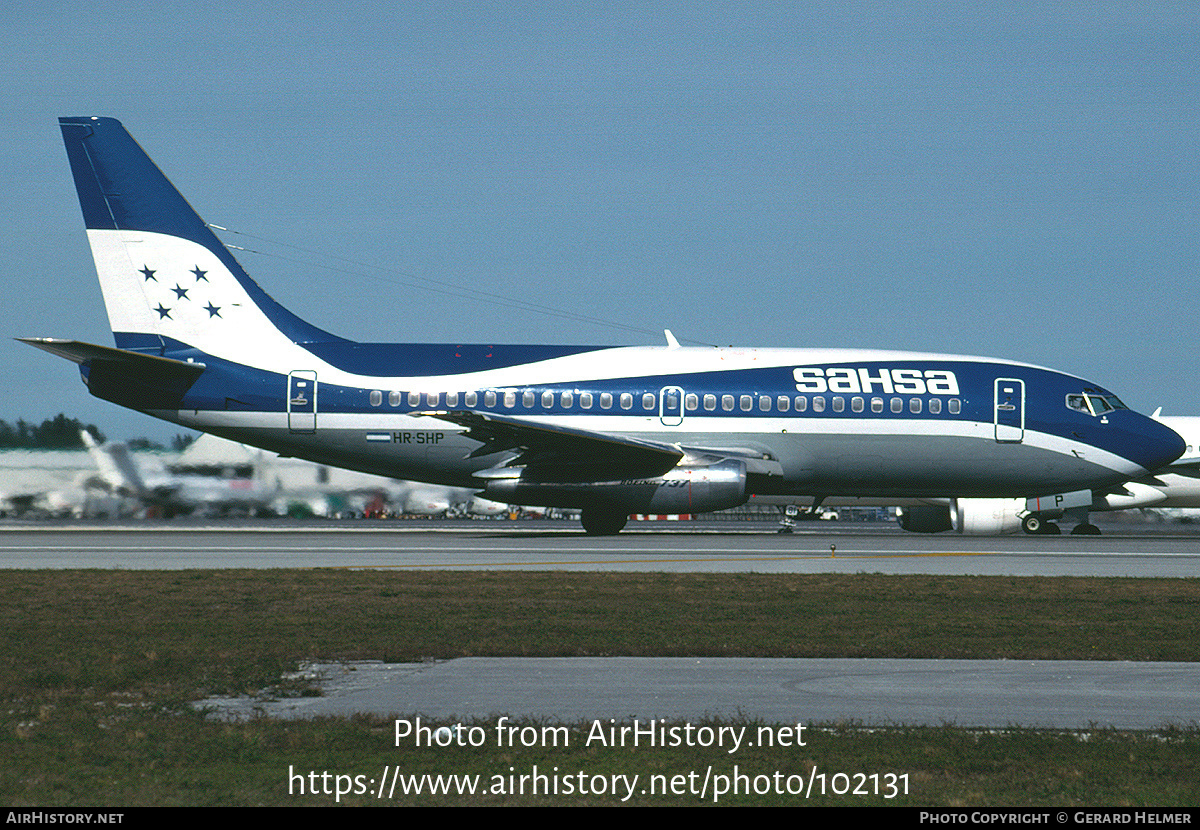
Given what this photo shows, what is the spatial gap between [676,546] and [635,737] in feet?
61.3

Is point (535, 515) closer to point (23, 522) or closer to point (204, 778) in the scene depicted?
point (23, 522)

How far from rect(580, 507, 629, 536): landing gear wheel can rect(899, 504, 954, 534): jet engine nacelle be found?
1268 cm

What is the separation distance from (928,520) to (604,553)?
1868 centimetres

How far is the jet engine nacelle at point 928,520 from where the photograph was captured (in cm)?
3825

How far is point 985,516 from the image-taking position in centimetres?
3481

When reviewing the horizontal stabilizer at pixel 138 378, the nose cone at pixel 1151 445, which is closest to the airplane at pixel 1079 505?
the nose cone at pixel 1151 445

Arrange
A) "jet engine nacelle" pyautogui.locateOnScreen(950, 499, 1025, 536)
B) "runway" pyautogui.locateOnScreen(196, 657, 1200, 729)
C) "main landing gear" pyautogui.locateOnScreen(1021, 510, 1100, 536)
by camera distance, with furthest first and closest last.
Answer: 1. "main landing gear" pyautogui.locateOnScreen(1021, 510, 1100, 536)
2. "jet engine nacelle" pyautogui.locateOnScreen(950, 499, 1025, 536)
3. "runway" pyautogui.locateOnScreen(196, 657, 1200, 729)

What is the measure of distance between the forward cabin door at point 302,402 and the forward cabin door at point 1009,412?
1817cm

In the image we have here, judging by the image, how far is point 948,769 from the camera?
6176 millimetres

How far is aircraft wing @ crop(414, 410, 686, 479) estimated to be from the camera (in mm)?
27484

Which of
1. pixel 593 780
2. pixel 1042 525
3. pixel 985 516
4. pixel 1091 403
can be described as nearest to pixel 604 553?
pixel 1091 403

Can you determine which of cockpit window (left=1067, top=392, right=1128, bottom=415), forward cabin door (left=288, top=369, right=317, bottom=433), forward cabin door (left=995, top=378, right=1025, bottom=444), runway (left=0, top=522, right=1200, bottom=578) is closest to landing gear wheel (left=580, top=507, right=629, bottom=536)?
runway (left=0, top=522, right=1200, bottom=578)

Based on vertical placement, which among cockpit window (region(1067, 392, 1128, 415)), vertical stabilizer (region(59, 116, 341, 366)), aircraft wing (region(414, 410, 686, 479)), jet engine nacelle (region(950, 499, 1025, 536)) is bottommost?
jet engine nacelle (region(950, 499, 1025, 536))

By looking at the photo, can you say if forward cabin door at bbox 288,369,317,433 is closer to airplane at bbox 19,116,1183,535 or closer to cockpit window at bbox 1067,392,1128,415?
airplane at bbox 19,116,1183,535
